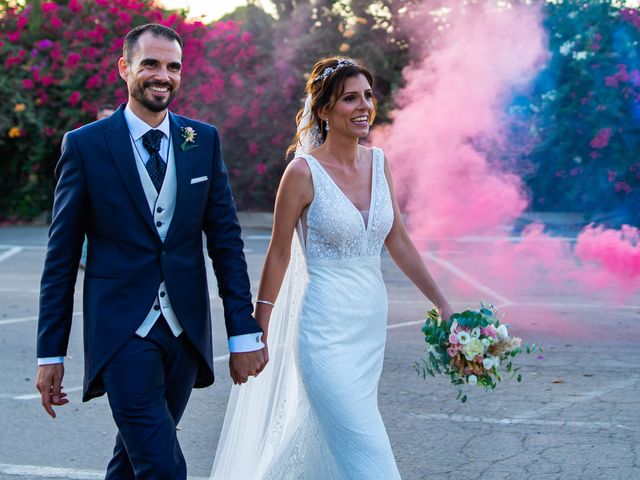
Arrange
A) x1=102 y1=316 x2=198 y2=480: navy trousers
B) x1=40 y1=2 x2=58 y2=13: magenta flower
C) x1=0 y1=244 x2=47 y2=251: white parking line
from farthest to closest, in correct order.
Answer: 1. x1=40 y1=2 x2=58 y2=13: magenta flower
2. x1=0 y1=244 x2=47 y2=251: white parking line
3. x1=102 y1=316 x2=198 y2=480: navy trousers

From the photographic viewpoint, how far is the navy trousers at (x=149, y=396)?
10.9ft

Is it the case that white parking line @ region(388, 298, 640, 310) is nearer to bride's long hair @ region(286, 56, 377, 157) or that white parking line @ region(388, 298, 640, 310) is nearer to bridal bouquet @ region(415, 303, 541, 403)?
bridal bouquet @ region(415, 303, 541, 403)

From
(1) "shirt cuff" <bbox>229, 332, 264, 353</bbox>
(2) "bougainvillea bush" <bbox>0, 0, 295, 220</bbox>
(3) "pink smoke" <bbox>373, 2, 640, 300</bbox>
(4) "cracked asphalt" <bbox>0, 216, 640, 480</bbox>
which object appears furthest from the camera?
(2) "bougainvillea bush" <bbox>0, 0, 295, 220</bbox>

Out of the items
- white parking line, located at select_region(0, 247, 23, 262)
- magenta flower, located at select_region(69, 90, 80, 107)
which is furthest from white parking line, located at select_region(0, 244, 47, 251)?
magenta flower, located at select_region(69, 90, 80, 107)

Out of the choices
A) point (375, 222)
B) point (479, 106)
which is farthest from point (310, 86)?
point (479, 106)

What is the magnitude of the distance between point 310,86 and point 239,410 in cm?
151

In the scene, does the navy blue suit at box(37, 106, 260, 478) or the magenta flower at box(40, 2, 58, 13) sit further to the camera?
the magenta flower at box(40, 2, 58, 13)

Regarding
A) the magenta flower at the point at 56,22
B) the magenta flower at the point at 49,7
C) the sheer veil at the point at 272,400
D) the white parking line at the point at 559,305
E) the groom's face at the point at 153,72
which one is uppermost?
the magenta flower at the point at 49,7

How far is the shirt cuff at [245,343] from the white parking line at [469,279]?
21.6ft

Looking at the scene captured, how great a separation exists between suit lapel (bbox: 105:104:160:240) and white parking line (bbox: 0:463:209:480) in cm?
207

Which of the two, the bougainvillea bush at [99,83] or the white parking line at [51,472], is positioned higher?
the bougainvillea bush at [99,83]

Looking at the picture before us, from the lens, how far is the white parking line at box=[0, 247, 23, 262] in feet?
48.7

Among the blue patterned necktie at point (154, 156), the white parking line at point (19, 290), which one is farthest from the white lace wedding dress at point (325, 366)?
the white parking line at point (19, 290)

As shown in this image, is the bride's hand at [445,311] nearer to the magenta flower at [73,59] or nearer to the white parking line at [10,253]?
the white parking line at [10,253]
